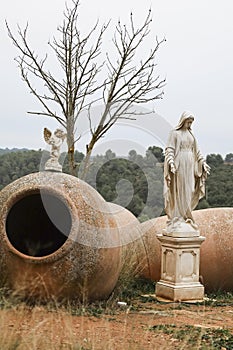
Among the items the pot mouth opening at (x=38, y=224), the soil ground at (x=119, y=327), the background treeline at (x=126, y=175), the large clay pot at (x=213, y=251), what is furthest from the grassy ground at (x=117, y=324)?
the background treeline at (x=126, y=175)

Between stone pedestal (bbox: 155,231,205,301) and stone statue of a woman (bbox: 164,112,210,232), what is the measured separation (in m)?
0.19

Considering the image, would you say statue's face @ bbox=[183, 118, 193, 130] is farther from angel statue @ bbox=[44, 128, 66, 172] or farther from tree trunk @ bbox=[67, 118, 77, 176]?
tree trunk @ bbox=[67, 118, 77, 176]

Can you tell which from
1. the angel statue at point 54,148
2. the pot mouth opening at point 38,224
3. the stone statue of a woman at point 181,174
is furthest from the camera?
the stone statue of a woman at point 181,174

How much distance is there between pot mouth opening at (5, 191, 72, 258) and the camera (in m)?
8.41

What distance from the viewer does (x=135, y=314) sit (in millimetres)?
7430

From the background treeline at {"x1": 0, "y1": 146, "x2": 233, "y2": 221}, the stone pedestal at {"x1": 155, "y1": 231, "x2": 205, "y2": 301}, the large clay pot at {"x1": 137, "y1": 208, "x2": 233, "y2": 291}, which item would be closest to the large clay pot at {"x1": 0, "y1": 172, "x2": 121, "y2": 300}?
the stone pedestal at {"x1": 155, "y1": 231, "x2": 205, "y2": 301}

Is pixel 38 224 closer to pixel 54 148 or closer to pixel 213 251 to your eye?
pixel 54 148

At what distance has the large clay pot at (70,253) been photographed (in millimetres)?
7043

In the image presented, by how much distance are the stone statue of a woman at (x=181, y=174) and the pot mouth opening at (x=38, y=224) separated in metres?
1.63

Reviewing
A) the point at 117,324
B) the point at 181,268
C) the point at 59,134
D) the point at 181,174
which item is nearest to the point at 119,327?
the point at 117,324

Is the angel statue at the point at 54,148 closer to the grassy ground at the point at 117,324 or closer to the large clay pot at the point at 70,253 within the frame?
the large clay pot at the point at 70,253

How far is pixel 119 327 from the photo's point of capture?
6.50 meters

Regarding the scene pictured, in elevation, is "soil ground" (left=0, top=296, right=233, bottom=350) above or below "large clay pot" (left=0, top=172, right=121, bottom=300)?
below

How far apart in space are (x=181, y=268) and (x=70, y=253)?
2686 millimetres
